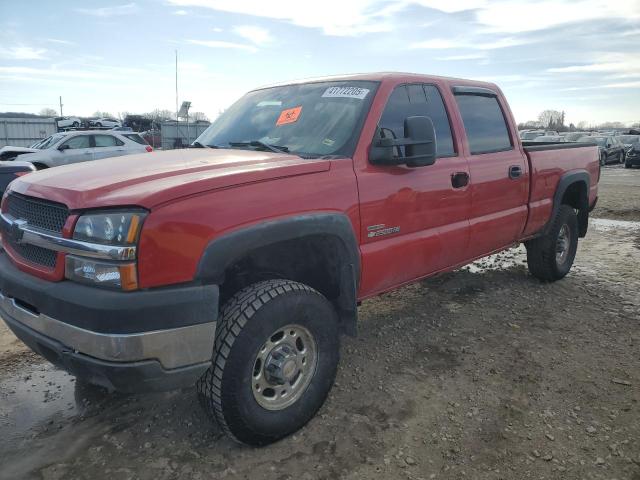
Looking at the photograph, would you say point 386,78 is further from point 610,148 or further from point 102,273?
point 610,148

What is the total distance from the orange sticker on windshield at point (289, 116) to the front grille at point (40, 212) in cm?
152

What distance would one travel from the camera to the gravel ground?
2.49 m

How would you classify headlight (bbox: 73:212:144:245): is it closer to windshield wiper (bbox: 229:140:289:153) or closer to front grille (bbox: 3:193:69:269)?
front grille (bbox: 3:193:69:269)

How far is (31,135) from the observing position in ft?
83.6

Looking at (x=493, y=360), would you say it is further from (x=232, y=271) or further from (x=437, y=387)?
(x=232, y=271)

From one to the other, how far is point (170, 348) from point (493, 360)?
96.0 inches

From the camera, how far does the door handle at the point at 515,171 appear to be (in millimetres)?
4246

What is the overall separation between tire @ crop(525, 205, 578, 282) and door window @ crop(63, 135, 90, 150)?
545 inches

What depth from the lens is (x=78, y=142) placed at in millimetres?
15078

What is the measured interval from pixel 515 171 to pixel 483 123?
51 cm

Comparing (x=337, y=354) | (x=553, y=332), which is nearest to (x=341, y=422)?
(x=337, y=354)

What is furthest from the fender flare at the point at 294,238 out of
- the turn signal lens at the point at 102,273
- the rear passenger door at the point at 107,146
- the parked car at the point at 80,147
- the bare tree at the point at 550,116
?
the bare tree at the point at 550,116

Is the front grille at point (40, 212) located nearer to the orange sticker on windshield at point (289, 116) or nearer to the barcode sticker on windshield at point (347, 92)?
the orange sticker on windshield at point (289, 116)

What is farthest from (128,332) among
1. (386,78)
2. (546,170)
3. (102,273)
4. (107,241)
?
(546,170)
